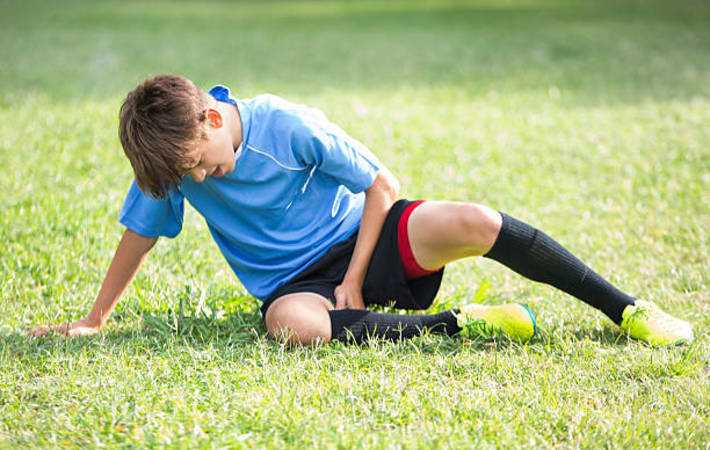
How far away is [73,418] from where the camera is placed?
2.03m

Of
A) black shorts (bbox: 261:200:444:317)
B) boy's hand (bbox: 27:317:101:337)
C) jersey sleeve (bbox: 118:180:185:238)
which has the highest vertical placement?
jersey sleeve (bbox: 118:180:185:238)

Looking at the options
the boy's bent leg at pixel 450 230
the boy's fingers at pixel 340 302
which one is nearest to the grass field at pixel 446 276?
the boy's fingers at pixel 340 302

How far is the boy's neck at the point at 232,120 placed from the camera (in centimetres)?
253

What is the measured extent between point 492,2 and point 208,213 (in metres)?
15.4

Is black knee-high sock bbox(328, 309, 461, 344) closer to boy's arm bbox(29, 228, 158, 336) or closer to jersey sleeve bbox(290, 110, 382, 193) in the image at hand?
jersey sleeve bbox(290, 110, 382, 193)

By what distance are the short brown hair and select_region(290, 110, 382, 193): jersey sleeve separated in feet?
1.14

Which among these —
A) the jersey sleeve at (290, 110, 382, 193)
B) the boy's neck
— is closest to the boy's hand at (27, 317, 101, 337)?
the boy's neck

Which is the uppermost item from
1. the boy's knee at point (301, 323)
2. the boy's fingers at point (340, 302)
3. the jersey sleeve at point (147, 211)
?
the jersey sleeve at point (147, 211)

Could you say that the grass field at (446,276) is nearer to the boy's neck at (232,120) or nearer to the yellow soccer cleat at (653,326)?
the yellow soccer cleat at (653,326)

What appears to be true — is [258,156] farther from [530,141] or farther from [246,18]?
[246,18]

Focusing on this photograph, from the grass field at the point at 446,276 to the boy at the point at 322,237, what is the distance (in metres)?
0.10

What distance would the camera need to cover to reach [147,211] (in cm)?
267

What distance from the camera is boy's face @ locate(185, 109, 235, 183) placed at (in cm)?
240

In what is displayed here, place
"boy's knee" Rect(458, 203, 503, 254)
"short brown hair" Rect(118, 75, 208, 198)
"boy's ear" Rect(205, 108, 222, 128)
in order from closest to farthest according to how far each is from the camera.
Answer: "short brown hair" Rect(118, 75, 208, 198), "boy's ear" Rect(205, 108, 222, 128), "boy's knee" Rect(458, 203, 503, 254)
